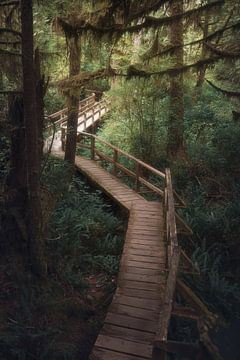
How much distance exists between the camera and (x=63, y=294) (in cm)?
646

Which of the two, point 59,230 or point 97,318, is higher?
point 59,230

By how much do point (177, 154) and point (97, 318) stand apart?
326 inches

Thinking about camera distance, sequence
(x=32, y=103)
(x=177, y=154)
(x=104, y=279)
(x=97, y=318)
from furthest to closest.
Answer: (x=177, y=154), (x=104, y=279), (x=97, y=318), (x=32, y=103)

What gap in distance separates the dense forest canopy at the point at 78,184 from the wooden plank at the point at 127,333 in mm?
684

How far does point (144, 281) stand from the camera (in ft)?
20.8

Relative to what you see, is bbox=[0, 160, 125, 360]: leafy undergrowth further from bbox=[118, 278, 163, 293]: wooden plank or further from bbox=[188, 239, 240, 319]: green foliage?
bbox=[188, 239, 240, 319]: green foliage

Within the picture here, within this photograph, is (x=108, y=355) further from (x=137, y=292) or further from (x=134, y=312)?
(x=137, y=292)

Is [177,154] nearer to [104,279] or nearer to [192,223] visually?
[192,223]

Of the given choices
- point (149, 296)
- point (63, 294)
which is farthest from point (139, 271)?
point (63, 294)

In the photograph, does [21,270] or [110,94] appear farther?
[110,94]

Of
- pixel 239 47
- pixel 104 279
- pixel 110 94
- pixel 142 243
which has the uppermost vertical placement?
pixel 239 47

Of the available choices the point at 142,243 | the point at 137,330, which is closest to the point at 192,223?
the point at 142,243

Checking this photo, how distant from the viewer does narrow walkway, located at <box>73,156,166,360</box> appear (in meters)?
4.80

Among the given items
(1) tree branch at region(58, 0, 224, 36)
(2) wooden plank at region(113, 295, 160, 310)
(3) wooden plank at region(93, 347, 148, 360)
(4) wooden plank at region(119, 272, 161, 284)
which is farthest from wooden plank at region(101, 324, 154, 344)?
(1) tree branch at region(58, 0, 224, 36)
